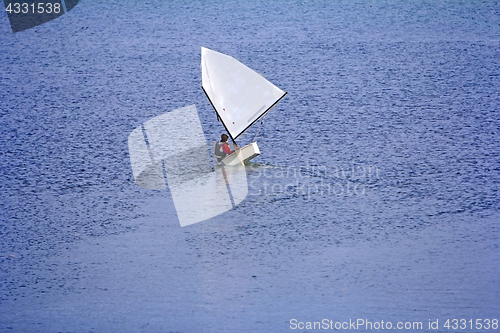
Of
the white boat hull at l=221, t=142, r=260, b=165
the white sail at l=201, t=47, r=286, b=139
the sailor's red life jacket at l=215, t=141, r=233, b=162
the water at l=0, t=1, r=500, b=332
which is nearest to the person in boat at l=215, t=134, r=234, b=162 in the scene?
the sailor's red life jacket at l=215, t=141, r=233, b=162

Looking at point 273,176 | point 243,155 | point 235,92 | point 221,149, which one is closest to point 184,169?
point 221,149

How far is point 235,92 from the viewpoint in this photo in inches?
910

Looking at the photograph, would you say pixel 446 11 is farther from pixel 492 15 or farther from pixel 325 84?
pixel 325 84

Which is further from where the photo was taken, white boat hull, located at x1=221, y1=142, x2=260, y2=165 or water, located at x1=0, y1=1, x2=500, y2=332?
white boat hull, located at x1=221, y1=142, x2=260, y2=165

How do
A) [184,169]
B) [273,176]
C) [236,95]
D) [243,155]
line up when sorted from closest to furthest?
[273,176] < [243,155] < [184,169] < [236,95]

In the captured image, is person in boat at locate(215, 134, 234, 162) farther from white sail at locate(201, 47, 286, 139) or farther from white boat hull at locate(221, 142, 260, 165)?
white sail at locate(201, 47, 286, 139)

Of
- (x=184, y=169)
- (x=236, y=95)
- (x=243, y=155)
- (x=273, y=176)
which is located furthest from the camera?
(x=236, y=95)

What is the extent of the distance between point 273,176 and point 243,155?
141cm

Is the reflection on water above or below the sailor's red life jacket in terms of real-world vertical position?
below

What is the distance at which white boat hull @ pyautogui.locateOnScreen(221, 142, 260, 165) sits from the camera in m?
22.3

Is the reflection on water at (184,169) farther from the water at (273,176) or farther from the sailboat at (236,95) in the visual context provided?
the sailboat at (236,95)

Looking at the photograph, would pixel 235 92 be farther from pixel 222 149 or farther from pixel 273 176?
pixel 273 176

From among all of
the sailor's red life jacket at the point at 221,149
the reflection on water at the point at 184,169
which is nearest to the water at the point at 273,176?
the reflection on water at the point at 184,169

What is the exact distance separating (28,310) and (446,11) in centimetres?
2908
